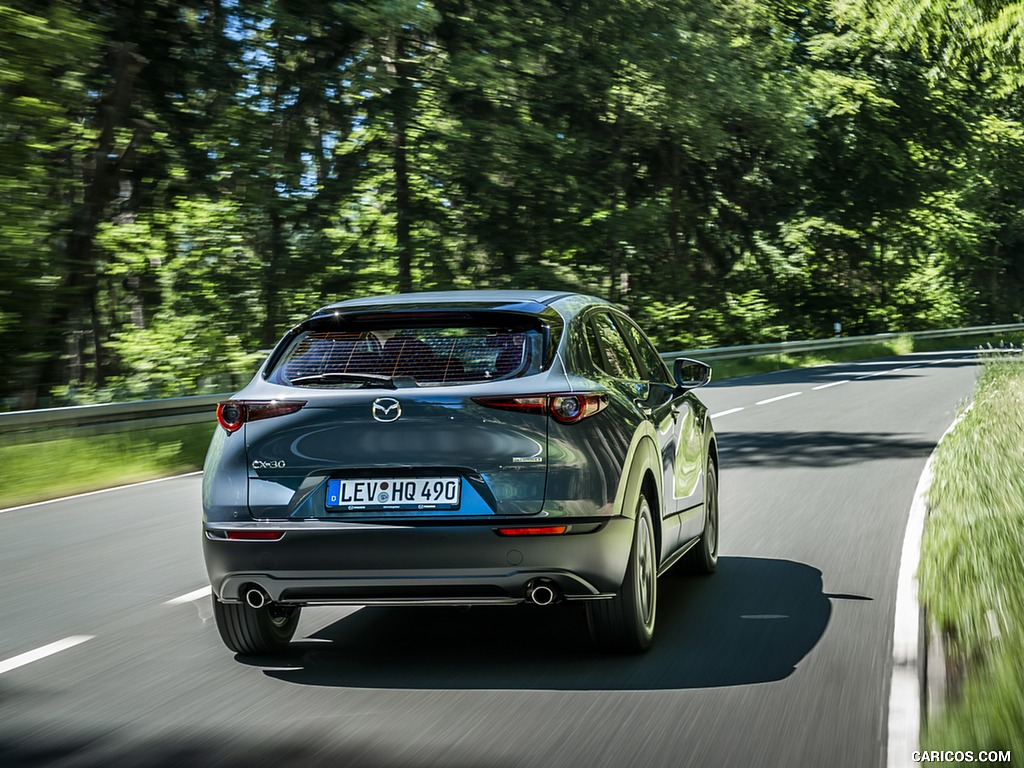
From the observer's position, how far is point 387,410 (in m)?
5.49

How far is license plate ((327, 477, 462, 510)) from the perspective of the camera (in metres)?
5.45

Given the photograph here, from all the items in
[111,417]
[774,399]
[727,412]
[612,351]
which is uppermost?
[612,351]

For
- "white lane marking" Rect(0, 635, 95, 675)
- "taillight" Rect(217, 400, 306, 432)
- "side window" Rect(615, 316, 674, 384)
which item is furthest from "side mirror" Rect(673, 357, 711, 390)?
"white lane marking" Rect(0, 635, 95, 675)

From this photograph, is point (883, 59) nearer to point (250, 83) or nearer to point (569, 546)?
point (250, 83)

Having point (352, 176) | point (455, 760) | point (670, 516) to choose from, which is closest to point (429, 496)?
point (455, 760)

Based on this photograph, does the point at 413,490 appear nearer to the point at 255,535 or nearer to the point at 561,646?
the point at 255,535

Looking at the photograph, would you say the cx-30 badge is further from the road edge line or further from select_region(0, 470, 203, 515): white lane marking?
select_region(0, 470, 203, 515): white lane marking

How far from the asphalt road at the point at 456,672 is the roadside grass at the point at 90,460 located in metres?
2.76

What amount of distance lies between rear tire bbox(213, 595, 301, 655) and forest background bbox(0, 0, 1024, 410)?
404 inches

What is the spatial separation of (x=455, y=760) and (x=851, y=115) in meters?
→ 38.9

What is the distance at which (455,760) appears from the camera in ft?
14.8

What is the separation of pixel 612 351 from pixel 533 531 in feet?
4.72

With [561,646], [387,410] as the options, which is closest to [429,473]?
[387,410]

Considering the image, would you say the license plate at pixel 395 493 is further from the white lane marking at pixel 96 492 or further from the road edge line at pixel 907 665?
the white lane marking at pixel 96 492
